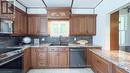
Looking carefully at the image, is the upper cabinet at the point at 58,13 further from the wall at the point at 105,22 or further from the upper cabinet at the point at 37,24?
the wall at the point at 105,22

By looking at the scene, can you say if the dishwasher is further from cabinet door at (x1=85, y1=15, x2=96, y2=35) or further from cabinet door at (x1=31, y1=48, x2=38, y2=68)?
cabinet door at (x1=31, y1=48, x2=38, y2=68)

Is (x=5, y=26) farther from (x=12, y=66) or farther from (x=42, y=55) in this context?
(x=42, y=55)

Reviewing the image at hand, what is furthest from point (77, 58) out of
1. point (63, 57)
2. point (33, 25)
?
point (33, 25)

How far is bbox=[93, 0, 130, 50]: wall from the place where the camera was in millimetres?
4746

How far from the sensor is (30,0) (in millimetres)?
5754

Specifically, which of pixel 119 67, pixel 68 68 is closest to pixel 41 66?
pixel 68 68

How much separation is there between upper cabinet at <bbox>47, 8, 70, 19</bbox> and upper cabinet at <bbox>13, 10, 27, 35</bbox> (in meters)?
0.93

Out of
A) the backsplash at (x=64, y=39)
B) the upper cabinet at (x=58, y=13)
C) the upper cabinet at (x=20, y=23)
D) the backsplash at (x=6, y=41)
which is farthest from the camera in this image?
the backsplash at (x=64, y=39)

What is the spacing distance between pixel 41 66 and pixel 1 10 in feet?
10.2

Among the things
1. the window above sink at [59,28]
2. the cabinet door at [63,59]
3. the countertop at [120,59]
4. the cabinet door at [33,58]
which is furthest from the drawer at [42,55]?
the countertop at [120,59]

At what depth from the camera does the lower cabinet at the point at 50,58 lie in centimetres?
644

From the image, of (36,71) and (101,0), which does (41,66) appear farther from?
(101,0)

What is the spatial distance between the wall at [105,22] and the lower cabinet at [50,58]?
1.28 meters

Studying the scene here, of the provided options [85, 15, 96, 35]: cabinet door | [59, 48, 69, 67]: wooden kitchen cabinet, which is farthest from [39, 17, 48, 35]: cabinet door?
[85, 15, 96, 35]: cabinet door
